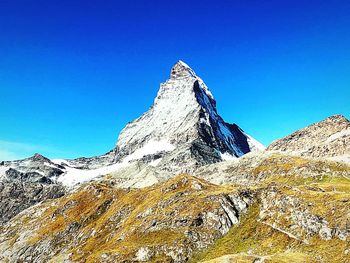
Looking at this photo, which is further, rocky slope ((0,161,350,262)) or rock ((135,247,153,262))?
rock ((135,247,153,262))

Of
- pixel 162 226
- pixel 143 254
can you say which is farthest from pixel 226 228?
pixel 143 254

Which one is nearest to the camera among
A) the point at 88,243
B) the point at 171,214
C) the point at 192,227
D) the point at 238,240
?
the point at 238,240

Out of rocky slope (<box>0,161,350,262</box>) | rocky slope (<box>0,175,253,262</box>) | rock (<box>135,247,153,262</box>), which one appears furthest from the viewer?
rocky slope (<box>0,175,253,262</box>)

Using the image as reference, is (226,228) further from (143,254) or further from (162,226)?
(143,254)

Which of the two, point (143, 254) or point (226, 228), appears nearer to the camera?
point (143, 254)

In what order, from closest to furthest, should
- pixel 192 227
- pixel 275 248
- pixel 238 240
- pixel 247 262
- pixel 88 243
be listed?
pixel 247 262
pixel 275 248
pixel 238 240
pixel 192 227
pixel 88 243

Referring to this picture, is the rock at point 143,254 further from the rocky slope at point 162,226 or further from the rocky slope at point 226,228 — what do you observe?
the rocky slope at point 226,228

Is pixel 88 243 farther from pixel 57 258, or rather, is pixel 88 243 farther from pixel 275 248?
pixel 275 248

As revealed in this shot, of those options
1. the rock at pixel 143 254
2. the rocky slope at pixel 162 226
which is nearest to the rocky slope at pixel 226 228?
the rocky slope at pixel 162 226

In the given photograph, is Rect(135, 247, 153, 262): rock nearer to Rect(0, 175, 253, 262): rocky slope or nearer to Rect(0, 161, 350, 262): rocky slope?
Rect(0, 175, 253, 262): rocky slope

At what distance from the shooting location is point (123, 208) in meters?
196

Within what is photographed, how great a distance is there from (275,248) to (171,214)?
51744 millimetres

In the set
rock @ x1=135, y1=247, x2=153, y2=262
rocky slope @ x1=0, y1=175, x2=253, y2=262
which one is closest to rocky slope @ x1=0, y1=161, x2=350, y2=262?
rocky slope @ x1=0, y1=175, x2=253, y2=262

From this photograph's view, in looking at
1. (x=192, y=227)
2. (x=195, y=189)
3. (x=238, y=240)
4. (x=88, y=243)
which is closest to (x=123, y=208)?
(x=88, y=243)
